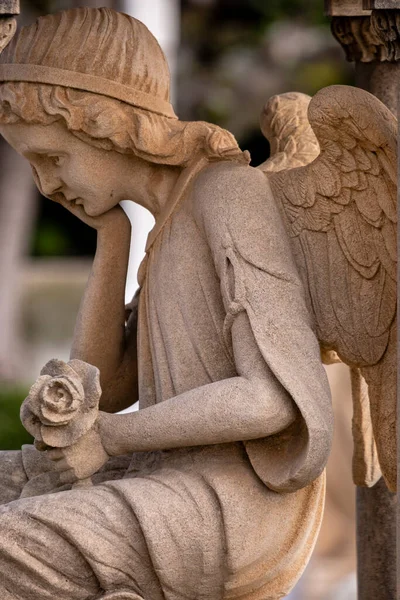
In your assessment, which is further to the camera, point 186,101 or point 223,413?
point 186,101

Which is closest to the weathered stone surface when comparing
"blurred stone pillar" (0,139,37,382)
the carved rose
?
the carved rose

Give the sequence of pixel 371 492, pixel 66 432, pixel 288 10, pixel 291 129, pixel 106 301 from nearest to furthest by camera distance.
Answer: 1. pixel 66 432
2. pixel 106 301
3. pixel 291 129
4. pixel 371 492
5. pixel 288 10

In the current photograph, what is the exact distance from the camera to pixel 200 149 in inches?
201

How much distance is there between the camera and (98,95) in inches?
194

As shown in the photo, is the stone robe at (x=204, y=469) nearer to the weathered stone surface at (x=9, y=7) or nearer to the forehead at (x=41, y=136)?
the forehead at (x=41, y=136)

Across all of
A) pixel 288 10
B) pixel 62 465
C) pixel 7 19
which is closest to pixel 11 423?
pixel 62 465

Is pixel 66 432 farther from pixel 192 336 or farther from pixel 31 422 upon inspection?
pixel 192 336

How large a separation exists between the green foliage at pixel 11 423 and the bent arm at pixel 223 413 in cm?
650

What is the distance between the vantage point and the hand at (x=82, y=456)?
15.8ft

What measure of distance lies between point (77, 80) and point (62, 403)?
97cm

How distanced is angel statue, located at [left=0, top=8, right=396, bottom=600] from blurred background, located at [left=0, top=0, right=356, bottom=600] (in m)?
11.5

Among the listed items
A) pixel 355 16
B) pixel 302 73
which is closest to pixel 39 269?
pixel 302 73

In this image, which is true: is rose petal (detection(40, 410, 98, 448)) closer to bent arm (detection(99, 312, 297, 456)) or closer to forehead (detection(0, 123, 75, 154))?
bent arm (detection(99, 312, 297, 456))

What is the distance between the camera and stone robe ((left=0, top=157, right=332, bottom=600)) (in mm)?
4668
